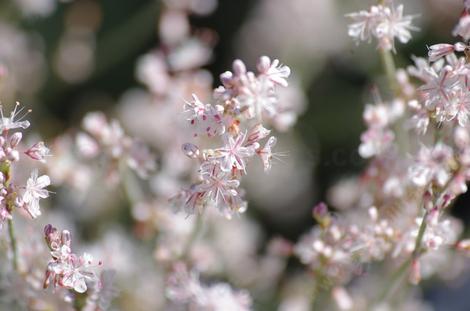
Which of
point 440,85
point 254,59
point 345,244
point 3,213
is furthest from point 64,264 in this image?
point 254,59

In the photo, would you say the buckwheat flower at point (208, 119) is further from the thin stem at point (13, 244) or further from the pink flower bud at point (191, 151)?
the thin stem at point (13, 244)

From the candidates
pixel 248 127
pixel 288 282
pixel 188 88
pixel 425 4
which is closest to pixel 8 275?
pixel 248 127

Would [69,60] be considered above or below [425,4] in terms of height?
below

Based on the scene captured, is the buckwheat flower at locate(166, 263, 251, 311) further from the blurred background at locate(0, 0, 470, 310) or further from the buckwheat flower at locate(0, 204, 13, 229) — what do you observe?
the blurred background at locate(0, 0, 470, 310)

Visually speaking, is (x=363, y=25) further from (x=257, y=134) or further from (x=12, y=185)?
(x=12, y=185)

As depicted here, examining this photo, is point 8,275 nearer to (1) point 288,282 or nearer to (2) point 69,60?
(1) point 288,282

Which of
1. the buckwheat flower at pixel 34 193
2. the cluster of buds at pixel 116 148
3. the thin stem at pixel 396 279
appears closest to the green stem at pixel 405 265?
the thin stem at pixel 396 279

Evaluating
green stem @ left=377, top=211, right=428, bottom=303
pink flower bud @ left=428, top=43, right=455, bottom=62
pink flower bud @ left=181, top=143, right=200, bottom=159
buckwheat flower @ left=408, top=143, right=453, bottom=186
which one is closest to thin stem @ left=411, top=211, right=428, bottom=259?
green stem @ left=377, top=211, right=428, bottom=303
